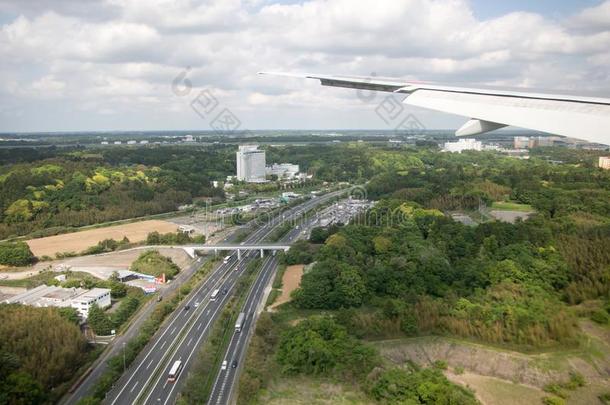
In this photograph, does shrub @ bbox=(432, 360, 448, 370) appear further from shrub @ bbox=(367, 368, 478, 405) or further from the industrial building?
the industrial building

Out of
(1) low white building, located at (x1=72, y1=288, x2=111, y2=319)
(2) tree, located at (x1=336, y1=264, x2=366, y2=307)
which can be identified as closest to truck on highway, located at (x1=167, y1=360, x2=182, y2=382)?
(1) low white building, located at (x1=72, y1=288, x2=111, y2=319)

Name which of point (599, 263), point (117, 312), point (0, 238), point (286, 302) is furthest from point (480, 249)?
point (0, 238)

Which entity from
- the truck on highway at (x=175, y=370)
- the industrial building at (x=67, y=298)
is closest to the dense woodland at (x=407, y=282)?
the industrial building at (x=67, y=298)

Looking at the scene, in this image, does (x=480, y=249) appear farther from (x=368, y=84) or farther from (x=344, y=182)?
(x=344, y=182)

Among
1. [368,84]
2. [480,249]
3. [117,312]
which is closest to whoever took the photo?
[368,84]

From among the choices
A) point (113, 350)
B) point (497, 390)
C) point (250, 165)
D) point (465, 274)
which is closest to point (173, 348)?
point (113, 350)

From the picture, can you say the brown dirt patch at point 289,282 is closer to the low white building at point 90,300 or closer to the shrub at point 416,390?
the low white building at point 90,300
